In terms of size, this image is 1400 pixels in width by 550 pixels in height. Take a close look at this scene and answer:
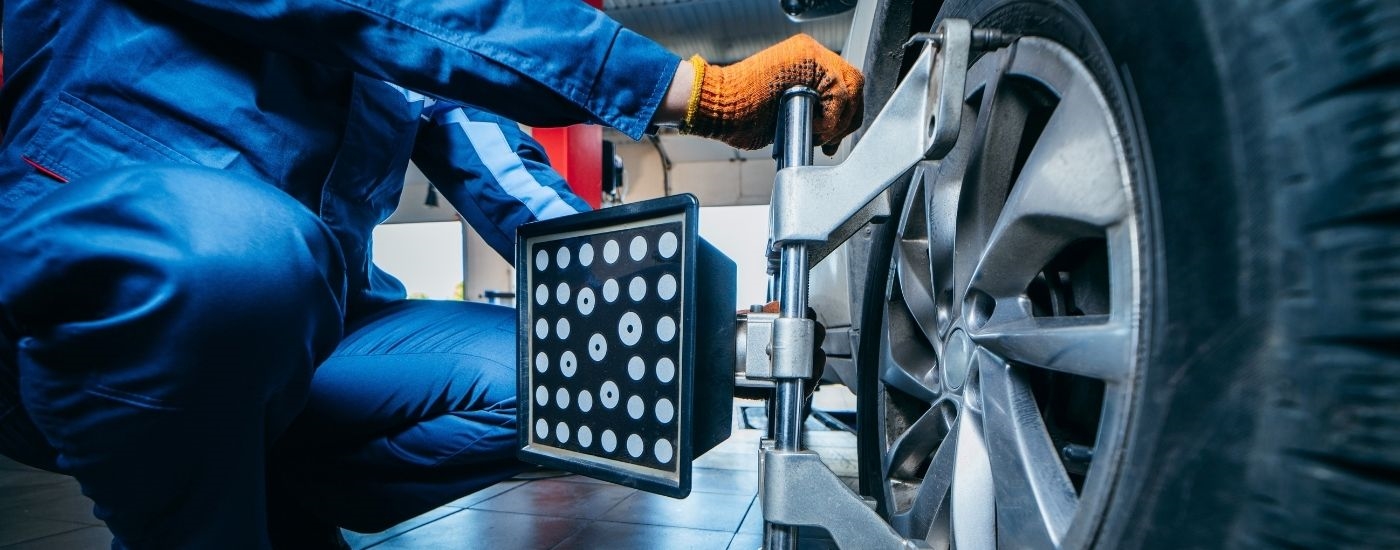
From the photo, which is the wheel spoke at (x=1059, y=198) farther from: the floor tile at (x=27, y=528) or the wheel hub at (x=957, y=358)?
the floor tile at (x=27, y=528)

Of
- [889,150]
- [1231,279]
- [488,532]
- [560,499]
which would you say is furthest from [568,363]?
[560,499]

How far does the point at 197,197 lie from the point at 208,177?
0.09 feet

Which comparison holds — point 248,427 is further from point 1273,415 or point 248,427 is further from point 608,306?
point 1273,415

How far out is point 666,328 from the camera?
1.96 feet

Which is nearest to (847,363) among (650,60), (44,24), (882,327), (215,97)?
(882,327)

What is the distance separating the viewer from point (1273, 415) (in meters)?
0.27

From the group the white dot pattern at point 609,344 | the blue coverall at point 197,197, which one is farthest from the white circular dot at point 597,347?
the blue coverall at point 197,197

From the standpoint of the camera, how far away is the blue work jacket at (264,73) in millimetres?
586

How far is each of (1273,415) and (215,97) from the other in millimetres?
862

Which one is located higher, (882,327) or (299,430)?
(882,327)

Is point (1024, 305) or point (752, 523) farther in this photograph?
point (752, 523)

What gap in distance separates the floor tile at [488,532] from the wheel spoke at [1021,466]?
2.73 feet

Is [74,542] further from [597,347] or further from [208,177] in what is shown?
[597,347]

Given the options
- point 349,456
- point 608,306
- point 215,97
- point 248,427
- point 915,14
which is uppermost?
point 915,14
